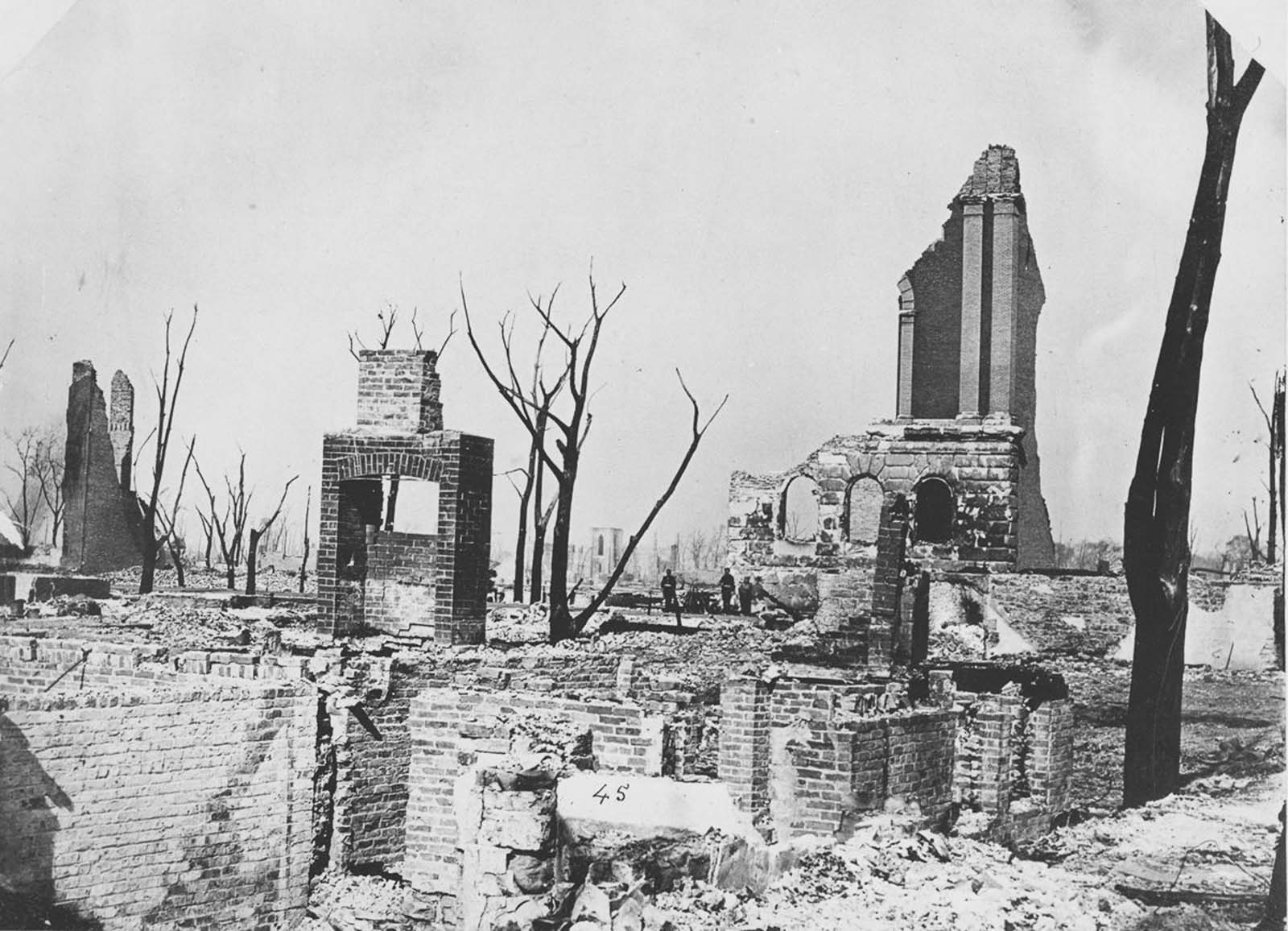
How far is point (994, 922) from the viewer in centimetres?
531

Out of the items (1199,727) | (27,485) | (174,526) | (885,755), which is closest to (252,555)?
(174,526)

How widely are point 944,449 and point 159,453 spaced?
5.31 metres

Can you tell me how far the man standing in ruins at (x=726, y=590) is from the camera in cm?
819

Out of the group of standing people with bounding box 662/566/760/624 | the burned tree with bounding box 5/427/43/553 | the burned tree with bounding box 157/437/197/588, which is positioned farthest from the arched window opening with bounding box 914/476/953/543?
the burned tree with bounding box 5/427/43/553

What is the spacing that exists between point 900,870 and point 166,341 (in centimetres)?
523

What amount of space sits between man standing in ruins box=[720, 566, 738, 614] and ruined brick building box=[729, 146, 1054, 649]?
0.16m

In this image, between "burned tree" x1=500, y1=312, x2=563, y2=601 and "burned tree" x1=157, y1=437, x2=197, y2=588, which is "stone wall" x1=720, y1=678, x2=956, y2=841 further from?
"burned tree" x1=157, y1=437, x2=197, y2=588

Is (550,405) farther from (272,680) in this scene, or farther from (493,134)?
(272,680)

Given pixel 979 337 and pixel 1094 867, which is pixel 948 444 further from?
Result: pixel 1094 867

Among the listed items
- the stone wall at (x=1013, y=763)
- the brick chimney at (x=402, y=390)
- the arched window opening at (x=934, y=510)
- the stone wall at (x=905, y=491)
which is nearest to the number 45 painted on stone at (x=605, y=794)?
the stone wall at (x=1013, y=763)

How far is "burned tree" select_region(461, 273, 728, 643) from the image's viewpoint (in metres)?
6.94

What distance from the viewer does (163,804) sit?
604cm

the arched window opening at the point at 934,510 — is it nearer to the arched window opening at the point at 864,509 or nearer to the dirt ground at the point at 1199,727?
the arched window opening at the point at 864,509

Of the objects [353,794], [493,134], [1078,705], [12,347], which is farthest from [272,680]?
[1078,705]
